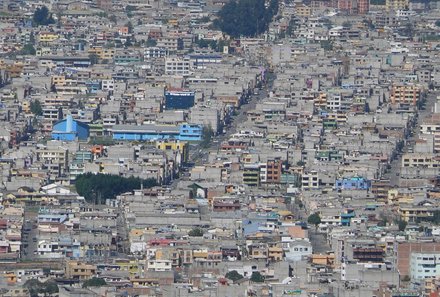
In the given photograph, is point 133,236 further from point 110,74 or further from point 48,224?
point 110,74

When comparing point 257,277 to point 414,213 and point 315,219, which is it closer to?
point 315,219

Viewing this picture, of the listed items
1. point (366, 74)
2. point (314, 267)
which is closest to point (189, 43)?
point (366, 74)

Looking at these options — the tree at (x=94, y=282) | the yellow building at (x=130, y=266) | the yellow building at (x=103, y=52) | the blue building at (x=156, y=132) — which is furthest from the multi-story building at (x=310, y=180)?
the yellow building at (x=103, y=52)

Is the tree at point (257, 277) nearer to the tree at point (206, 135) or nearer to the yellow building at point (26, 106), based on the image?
the tree at point (206, 135)

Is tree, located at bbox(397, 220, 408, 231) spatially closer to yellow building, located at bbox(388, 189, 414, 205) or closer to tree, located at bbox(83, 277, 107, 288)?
yellow building, located at bbox(388, 189, 414, 205)

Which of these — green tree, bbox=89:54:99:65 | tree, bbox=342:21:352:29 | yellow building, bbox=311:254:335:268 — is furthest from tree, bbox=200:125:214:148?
tree, bbox=342:21:352:29

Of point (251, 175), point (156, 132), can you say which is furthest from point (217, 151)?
point (251, 175)
